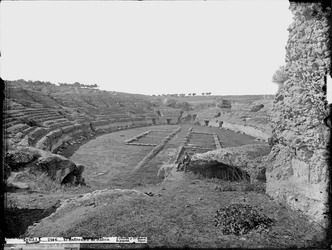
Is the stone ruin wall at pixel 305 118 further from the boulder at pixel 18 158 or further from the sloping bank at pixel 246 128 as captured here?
the sloping bank at pixel 246 128

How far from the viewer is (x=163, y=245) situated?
3248mm

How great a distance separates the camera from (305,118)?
4020 mm

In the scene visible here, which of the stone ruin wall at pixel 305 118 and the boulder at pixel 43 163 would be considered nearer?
the stone ruin wall at pixel 305 118

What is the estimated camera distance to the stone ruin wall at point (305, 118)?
11.8 ft

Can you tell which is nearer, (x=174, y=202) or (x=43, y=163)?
(x=174, y=202)

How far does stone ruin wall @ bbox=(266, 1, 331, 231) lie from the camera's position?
359cm

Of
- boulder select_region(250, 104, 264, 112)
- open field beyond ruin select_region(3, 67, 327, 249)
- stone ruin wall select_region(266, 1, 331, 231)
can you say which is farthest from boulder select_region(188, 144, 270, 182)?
boulder select_region(250, 104, 264, 112)

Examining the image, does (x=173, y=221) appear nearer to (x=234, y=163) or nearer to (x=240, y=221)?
(x=240, y=221)

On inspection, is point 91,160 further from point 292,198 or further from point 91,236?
point 292,198

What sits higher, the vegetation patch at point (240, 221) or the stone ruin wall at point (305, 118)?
the stone ruin wall at point (305, 118)

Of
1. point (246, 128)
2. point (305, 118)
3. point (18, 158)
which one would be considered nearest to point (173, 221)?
point (305, 118)

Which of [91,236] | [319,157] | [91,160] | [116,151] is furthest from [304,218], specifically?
[116,151]

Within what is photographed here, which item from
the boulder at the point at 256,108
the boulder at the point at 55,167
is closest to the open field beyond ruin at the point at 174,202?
the boulder at the point at 55,167

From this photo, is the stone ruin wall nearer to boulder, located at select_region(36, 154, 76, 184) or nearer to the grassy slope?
the grassy slope
